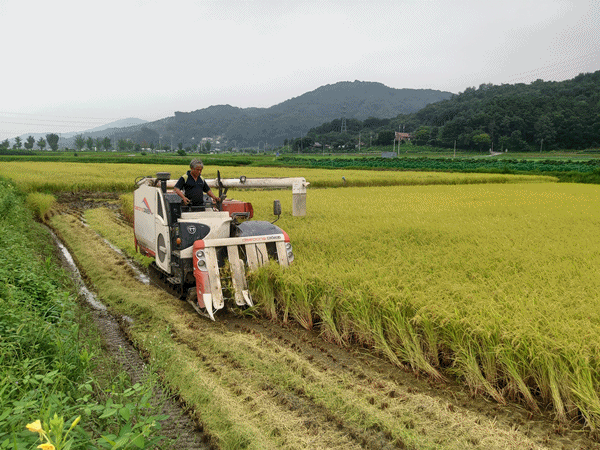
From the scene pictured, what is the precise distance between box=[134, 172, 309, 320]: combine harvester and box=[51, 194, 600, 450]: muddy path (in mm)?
492

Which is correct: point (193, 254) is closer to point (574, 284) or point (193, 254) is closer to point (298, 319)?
point (298, 319)

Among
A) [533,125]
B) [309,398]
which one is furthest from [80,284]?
[533,125]

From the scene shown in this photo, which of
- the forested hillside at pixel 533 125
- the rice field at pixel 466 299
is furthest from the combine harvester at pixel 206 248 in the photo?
Result: the forested hillside at pixel 533 125

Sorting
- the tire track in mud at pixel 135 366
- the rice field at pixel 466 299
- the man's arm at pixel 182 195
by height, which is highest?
the man's arm at pixel 182 195

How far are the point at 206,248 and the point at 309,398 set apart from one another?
267 cm

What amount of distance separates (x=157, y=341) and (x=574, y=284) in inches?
197

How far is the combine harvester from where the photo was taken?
5660mm

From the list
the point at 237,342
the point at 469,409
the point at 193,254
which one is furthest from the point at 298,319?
the point at 469,409

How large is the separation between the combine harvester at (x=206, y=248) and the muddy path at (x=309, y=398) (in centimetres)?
49

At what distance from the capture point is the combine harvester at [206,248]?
18.6 feet

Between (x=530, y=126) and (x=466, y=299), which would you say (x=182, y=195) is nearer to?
(x=466, y=299)

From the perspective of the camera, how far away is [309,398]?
149 inches

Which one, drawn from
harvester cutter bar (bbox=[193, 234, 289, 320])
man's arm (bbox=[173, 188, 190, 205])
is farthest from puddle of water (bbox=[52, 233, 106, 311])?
man's arm (bbox=[173, 188, 190, 205])

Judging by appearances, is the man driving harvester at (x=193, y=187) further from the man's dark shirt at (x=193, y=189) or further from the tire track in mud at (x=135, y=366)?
the tire track in mud at (x=135, y=366)
